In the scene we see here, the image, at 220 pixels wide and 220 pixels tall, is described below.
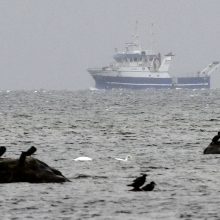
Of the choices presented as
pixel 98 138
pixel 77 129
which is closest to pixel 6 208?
pixel 98 138

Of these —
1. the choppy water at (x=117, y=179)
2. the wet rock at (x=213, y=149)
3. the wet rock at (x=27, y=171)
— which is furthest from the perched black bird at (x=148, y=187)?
the wet rock at (x=213, y=149)

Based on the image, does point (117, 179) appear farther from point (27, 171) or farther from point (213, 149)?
point (213, 149)

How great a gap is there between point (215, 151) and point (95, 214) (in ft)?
63.5

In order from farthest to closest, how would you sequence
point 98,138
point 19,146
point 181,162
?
point 98,138
point 19,146
point 181,162

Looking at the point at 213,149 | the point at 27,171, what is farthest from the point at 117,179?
the point at 213,149

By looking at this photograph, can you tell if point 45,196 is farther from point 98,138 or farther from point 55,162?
point 98,138

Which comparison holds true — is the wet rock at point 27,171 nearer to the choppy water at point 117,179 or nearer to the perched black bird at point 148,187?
the choppy water at point 117,179

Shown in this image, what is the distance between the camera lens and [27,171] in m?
29.7

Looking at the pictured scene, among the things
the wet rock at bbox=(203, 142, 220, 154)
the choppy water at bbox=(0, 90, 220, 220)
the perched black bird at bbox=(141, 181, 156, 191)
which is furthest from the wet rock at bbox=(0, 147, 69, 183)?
the wet rock at bbox=(203, 142, 220, 154)

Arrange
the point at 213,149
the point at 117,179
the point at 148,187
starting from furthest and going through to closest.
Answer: the point at 213,149, the point at 117,179, the point at 148,187

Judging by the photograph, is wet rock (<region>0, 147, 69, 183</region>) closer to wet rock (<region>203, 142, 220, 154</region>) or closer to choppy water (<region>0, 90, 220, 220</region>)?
choppy water (<region>0, 90, 220, 220</region>)

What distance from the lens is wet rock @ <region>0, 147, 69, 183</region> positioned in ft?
96.3

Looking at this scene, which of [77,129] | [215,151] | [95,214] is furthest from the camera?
[77,129]

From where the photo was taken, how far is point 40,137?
2288 inches
